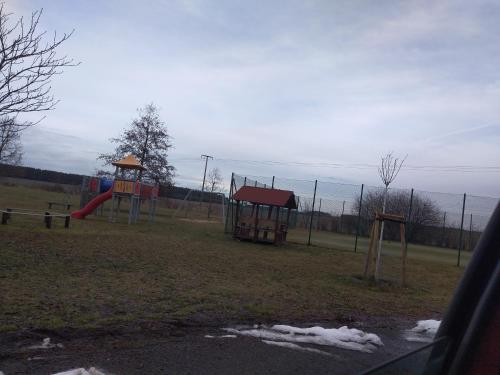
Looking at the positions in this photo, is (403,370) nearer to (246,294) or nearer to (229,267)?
(246,294)

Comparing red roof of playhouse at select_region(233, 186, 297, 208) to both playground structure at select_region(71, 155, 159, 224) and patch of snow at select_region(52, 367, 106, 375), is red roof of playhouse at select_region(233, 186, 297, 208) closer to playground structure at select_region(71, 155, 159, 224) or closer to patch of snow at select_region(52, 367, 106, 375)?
playground structure at select_region(71, 155, 159, 224)

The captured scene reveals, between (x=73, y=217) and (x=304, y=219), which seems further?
(x=304, y=219)

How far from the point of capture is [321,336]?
576 cm

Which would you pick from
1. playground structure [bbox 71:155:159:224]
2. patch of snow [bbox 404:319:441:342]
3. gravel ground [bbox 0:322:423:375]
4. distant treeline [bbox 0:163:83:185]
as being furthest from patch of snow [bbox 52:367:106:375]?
distant treeline [bbox 0:163:83:185]

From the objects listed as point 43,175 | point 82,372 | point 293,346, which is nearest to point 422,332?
point 293,346

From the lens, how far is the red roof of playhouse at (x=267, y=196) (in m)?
18.8

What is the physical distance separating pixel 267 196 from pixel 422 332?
505 inches

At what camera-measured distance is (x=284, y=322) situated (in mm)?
6320

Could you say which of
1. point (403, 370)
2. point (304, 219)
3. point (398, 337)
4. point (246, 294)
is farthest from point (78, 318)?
point (304, 219)

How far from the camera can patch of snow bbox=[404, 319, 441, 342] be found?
20.6ft

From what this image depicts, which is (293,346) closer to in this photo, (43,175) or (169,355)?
(169,355)

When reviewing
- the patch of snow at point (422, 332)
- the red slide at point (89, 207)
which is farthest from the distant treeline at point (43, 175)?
the patch of snow at point (422, 332)

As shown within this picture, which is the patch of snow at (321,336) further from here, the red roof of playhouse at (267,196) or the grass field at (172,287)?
the red roof of playhouse at (267,196)

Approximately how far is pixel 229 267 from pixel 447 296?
→ 14.9ft
